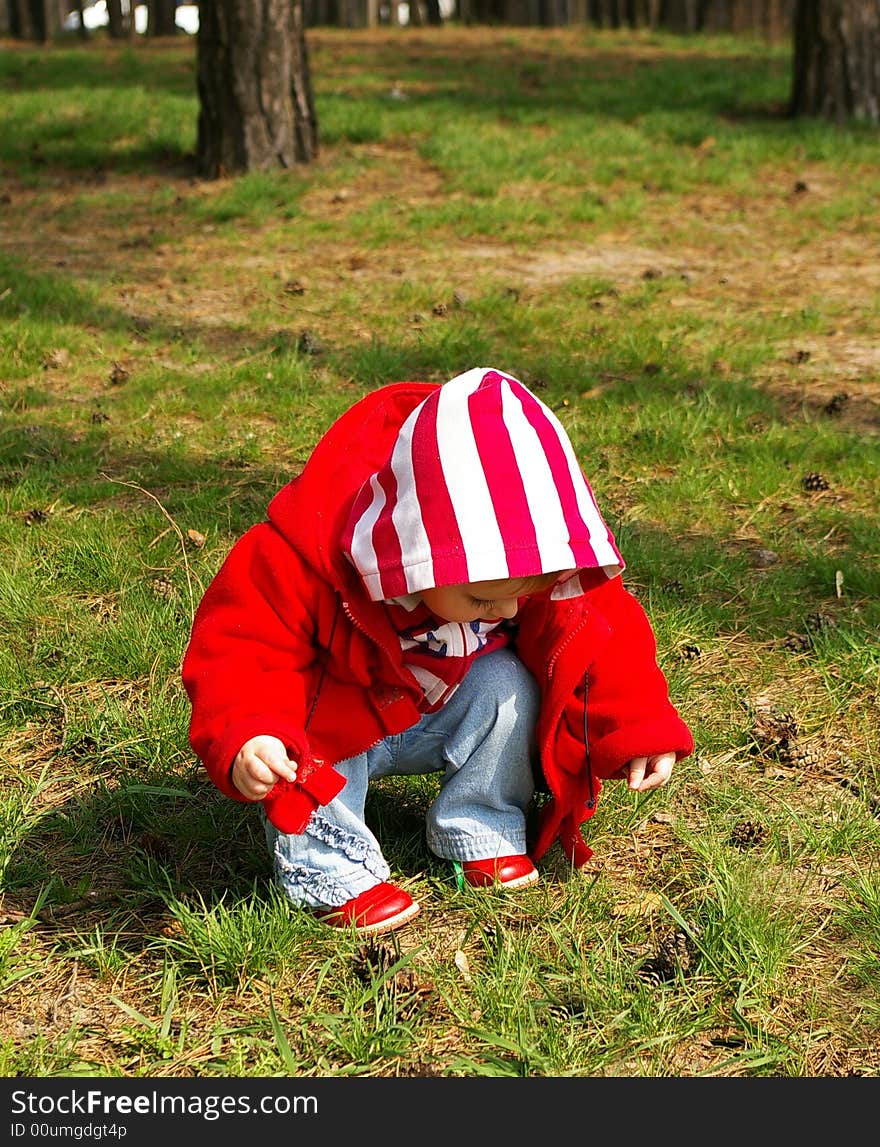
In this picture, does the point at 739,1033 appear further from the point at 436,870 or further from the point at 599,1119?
the point at 436,870

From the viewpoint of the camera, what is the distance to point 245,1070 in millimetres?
2076

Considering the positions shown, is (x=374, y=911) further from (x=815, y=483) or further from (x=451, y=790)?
(x=815, y=483)

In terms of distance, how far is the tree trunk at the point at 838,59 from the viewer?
30.0ft

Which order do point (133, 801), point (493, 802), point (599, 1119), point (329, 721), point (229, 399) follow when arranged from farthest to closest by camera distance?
1. point (229, 399)
2. point (133, 801)
3. point (493, 802)
4. point (329, 721)
5. point (599, 1119)

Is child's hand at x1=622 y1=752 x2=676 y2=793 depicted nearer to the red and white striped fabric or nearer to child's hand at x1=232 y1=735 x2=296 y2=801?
the red and white striped fabric

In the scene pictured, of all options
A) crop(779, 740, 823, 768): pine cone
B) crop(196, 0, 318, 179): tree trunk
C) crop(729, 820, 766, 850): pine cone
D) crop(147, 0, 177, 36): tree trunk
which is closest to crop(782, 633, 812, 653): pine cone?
crop(779, 740, 823, 768): pine cone

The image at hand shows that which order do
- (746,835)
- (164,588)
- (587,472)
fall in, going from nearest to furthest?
(746,835), (164,588), (587,472)

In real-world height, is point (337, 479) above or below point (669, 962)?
above

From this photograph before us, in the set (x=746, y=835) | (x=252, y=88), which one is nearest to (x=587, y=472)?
(x=746, y=835)

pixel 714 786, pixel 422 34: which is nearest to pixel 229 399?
pixel 714 786

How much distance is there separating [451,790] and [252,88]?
20.9 ft

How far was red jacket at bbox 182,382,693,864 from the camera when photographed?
2180 mm

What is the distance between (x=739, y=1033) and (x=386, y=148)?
301 inches

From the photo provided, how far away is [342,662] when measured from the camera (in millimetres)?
2291
